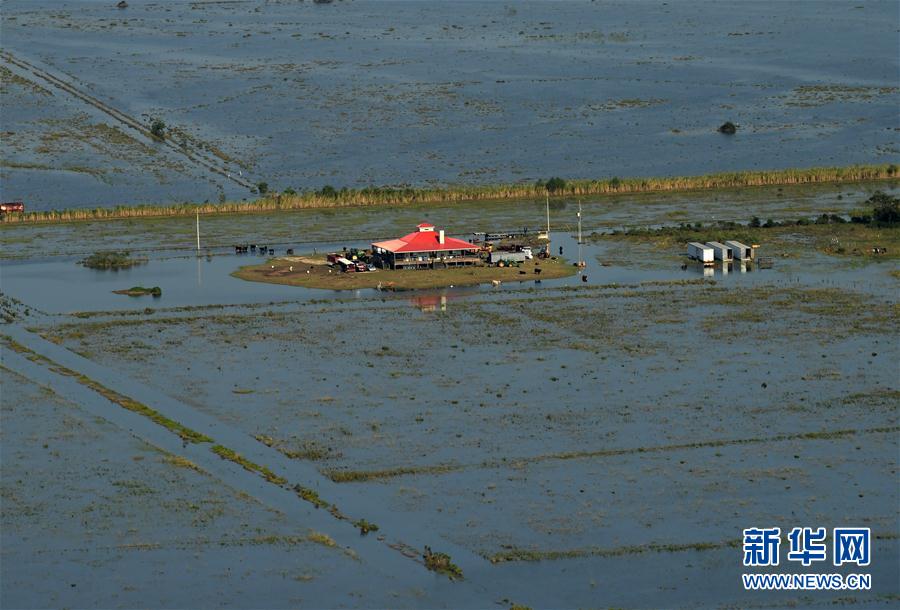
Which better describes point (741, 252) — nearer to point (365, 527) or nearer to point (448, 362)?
point (448, 362)

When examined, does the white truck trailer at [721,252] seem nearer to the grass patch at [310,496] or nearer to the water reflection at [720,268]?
the water reflection at [720,268]

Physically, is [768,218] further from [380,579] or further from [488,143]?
[380,579]

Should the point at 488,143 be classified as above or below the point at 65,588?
above

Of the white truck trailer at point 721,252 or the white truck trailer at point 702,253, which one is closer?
the white truck trailer at point 702,253

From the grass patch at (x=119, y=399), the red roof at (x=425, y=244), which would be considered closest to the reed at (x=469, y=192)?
the red roof at (x=425, y=244)

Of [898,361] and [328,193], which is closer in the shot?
[898,361]

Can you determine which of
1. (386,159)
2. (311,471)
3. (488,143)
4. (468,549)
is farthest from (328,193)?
(468,549)
